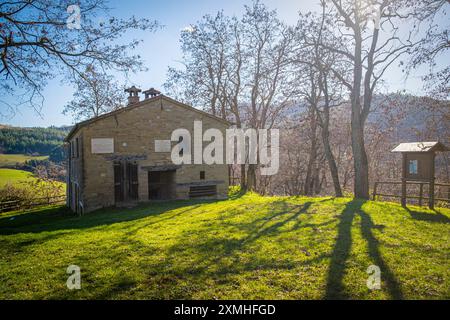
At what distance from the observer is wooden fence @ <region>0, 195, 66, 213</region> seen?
2324cm

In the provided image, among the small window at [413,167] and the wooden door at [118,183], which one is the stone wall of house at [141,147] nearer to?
the wooden door at [118,183]

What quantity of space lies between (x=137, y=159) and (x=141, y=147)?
798 mm

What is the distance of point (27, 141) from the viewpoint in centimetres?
6525

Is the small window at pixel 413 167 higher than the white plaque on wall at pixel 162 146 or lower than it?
lower

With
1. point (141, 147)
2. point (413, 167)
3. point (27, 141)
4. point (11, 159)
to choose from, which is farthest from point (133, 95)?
point (27, 141)

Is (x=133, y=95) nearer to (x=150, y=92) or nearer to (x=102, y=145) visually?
(x=150, y=92)

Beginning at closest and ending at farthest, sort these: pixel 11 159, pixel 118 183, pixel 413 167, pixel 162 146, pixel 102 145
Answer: pixel 413 167, pixel 102 145, pixel 118 183, pixel 162 146, pixel 11 159

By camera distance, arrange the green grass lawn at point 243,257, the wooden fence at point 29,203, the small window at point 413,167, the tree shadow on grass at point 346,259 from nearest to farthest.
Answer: the tree shadow on grass at point 346,259, the green grass lawn at point 243,257, the small window at point 413,167, the wooden fence at point 29,203

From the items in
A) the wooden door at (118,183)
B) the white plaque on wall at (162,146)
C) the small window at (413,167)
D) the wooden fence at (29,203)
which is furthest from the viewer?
the wooden fence at (29,203)

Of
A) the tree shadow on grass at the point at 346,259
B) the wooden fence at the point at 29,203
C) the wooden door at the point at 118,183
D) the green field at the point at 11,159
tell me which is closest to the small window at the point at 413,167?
the tree shadow on grass at the point at 346,259

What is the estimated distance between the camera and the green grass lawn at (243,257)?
467cm

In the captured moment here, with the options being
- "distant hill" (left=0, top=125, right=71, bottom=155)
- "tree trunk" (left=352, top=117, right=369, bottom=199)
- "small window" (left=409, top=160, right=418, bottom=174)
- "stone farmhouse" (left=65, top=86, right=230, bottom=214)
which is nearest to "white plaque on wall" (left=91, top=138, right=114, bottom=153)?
"stone farmhouse" (left=65, top=86, right=230, bottom=214)

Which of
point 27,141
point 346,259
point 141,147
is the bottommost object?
point 346,259

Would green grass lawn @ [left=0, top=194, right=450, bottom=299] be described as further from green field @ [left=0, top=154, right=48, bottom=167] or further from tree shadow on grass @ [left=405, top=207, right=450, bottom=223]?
green field @ [left=0, top=154, right=48, bottom=167]
